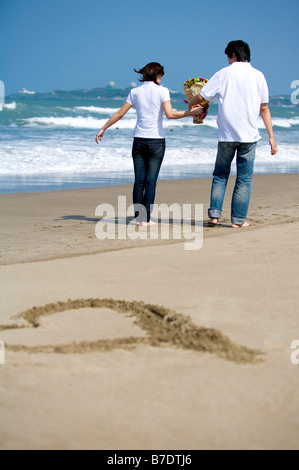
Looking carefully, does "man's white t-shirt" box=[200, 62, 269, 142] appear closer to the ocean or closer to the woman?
the woman

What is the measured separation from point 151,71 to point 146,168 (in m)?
0.96

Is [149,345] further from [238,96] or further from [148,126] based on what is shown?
[148,126]

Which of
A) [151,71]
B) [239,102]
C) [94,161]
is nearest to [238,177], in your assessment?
[239,102]

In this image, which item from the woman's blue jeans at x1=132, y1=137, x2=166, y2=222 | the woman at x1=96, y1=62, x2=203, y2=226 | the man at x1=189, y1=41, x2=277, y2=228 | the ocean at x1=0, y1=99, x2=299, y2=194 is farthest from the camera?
the ocean at x1=0, y1=99, x2=299, y2=194

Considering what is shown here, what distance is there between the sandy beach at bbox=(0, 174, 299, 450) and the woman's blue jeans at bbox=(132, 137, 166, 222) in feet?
3.70

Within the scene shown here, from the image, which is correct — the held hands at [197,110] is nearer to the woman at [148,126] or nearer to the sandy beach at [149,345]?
the woman at [148,126]

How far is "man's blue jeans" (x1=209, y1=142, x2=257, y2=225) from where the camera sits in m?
5.41

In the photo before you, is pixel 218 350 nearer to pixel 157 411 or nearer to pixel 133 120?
pixel 157 411

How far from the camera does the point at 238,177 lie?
5.53 m

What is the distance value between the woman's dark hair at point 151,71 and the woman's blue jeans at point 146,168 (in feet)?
1.94

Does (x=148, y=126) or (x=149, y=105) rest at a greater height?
(x=149, y=105)

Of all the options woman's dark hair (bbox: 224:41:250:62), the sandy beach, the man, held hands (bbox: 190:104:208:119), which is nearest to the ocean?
held hands (bbox: 190:104:208:119)

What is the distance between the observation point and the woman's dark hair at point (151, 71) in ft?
18.1

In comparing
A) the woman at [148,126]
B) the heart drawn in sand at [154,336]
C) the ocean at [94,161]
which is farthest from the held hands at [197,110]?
the ocean at [94,161]
